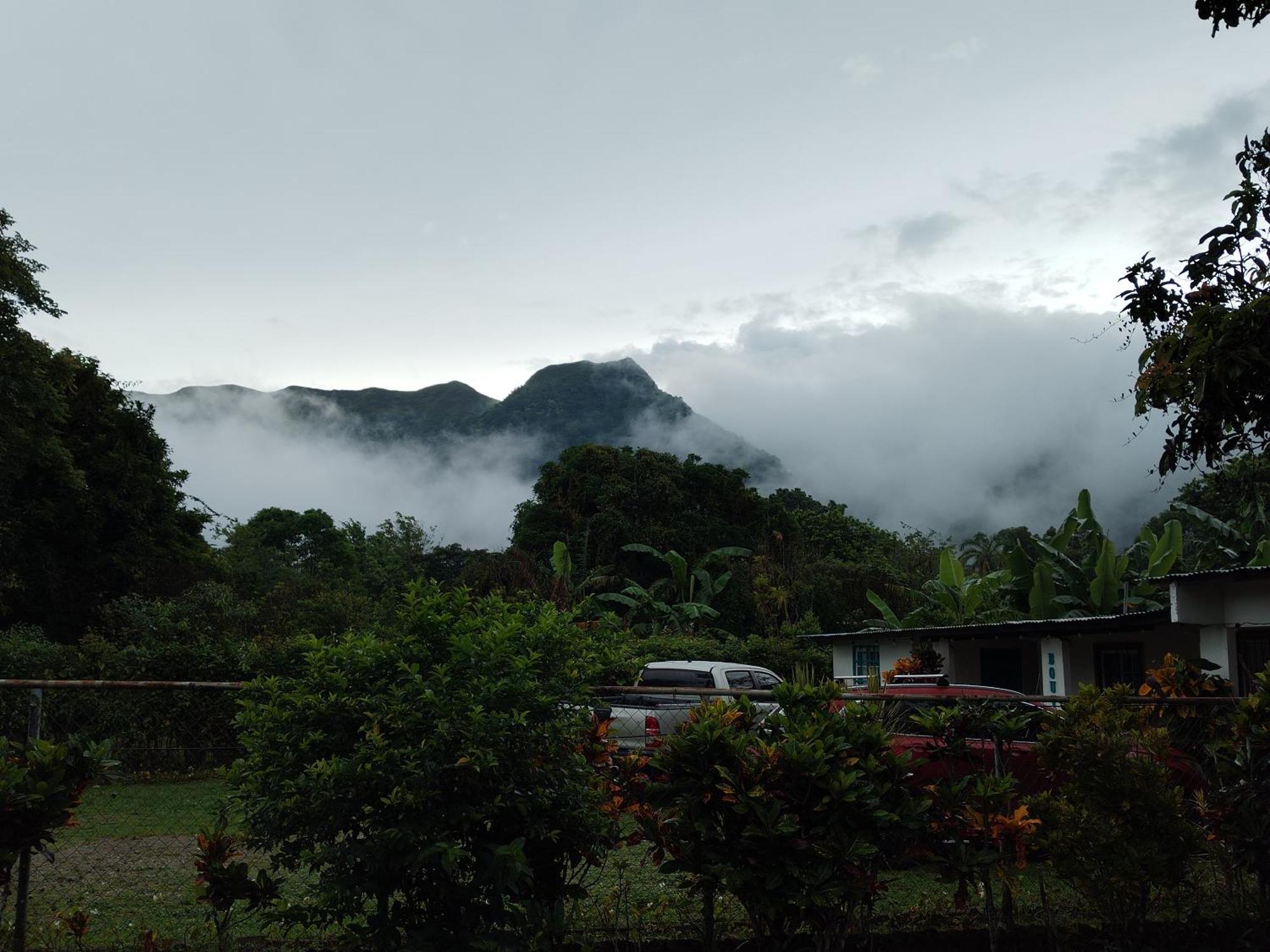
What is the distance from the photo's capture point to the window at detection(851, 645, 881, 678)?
2473cm

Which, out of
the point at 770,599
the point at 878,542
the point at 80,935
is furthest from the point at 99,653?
the point at 878,542

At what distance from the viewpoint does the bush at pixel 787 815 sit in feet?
14.8

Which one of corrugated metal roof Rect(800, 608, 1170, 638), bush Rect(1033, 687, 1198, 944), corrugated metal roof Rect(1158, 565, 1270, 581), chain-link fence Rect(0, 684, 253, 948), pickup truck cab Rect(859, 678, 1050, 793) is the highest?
corrugated metal roof Rect(1158, 565, 1270, 581)

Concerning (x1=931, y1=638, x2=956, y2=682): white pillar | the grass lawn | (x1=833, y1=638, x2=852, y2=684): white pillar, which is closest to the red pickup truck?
the grass lawn

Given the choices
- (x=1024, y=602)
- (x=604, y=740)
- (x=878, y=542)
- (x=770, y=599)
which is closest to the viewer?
(x=604, y=740)

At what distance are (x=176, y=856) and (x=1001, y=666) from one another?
18.7m

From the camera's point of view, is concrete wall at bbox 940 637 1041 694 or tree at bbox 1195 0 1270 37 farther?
concrete wall at bbox 940 637 1041 694

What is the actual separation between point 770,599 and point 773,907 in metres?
33.9

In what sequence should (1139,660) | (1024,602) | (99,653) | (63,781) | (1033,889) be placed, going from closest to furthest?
(63,781) < (1033,889) < (99,653) < (1139,660) < (1024,602)

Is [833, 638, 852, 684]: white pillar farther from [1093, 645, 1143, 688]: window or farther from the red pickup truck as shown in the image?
the red pickup truck

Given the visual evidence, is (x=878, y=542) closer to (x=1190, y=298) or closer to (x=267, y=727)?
(x=1190, y=298)

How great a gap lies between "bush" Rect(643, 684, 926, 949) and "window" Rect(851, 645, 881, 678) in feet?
66.5

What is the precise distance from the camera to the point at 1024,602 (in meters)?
21.6

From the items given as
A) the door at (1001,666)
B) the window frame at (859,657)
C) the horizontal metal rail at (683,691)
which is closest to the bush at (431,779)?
the horizontal metal rail at (683,691)
